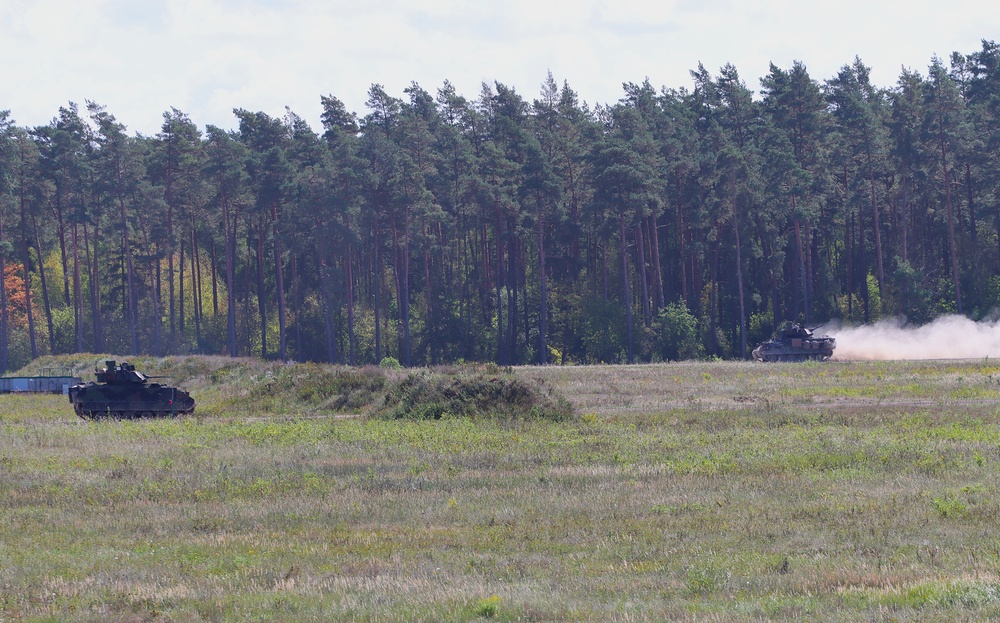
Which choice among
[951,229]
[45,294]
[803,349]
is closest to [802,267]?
[951,229]

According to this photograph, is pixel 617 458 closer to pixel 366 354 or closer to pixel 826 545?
pixel 826 545

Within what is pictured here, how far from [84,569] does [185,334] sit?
306 ft

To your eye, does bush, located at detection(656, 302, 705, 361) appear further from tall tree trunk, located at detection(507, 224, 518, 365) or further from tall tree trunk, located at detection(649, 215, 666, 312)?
tall tree trunk, located at detection(507, 224, 518, 365)

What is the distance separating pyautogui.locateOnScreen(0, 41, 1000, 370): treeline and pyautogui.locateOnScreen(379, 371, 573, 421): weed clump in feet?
139

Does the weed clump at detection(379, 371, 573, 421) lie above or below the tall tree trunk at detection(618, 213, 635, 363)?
below

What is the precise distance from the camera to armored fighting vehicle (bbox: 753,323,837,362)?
66.9 meters

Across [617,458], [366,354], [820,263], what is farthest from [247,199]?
[617,458]

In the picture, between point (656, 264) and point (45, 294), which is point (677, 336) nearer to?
point (656, 264)

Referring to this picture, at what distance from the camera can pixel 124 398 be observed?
136 ft

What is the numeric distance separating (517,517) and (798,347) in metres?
50.3

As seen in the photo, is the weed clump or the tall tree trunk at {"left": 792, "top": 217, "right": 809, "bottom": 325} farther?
the tall tree trunk at {"left": 792, "top": 217, "right": 809, "bottom": 325}

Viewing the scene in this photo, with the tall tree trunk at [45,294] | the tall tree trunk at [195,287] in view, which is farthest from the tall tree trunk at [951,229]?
the tall tree trunk at [45,294]

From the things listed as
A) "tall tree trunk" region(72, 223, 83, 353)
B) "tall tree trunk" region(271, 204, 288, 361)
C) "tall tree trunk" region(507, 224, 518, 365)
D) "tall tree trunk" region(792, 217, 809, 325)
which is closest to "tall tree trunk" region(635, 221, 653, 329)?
"tall tree trunk" region(507, 224, 518, 365)

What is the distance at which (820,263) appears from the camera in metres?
90.6
